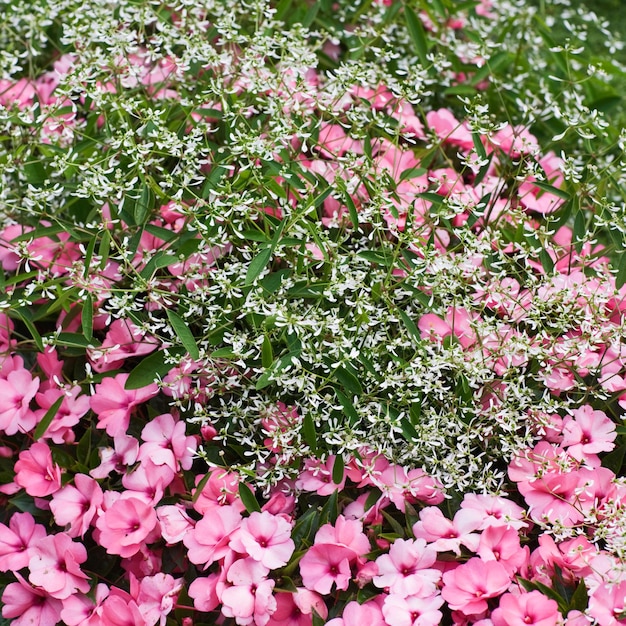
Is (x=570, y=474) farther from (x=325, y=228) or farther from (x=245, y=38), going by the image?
(x=245, y=38)

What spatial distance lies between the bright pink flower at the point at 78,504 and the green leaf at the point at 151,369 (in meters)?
0.15

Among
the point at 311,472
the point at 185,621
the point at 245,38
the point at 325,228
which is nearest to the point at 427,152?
the point at 325,228

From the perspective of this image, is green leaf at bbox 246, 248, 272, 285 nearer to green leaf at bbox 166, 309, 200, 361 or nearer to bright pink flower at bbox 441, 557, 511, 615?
green leaf at bbox 166, 309, 200, 361

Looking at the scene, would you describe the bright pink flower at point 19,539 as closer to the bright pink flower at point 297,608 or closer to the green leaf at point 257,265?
the bright pink flower at point 297,608

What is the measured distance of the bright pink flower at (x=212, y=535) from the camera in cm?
106

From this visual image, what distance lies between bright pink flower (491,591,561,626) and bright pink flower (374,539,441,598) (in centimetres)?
9

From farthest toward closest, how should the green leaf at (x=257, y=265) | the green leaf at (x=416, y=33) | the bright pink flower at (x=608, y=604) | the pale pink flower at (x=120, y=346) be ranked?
the green leaf at (x=416, y=33) < the pale pink flower at (x=120, y=346) < the green leaf at (x=257, y=265) < the bright pink flower at (x=608, y=604)

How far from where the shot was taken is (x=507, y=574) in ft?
3.35

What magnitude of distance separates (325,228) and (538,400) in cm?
44

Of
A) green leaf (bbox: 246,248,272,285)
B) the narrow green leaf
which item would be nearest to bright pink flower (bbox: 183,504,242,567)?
the narrow green leaf

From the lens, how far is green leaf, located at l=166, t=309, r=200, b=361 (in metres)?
1.08

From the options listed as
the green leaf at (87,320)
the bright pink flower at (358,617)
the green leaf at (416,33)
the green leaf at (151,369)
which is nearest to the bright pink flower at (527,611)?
the bright pink flower at (358,617)

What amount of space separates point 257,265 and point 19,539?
520mm

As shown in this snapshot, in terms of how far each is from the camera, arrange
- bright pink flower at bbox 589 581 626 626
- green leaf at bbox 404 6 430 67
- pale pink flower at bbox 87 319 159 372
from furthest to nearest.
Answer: green leaf at bbox 404 6 430 67
pale pink flower at bbox 87 319 159 372
bright pink flower at bbox 589 581 626 626
